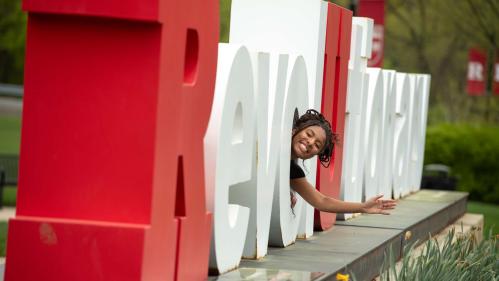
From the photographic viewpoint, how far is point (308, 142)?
27.0 feet

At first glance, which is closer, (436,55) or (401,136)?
(401,136)

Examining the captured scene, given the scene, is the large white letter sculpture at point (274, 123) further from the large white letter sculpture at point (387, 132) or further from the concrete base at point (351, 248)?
the concrete base at point (351, 248)

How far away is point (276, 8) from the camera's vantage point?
9.09 metres

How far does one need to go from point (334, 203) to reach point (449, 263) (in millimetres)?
963

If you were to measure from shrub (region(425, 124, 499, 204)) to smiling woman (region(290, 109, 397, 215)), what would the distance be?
17154 mm

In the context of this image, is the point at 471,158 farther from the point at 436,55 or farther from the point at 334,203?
the point at 334,203

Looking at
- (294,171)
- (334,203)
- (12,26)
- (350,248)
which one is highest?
(12,26)

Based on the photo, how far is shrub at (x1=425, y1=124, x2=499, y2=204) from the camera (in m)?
25.3

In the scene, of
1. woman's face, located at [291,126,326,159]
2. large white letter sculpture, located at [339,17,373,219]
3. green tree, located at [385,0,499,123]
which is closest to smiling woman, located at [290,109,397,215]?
woman's face, located at [291,126,326,159]

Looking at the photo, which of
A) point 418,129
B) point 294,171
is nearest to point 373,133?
point 418,129

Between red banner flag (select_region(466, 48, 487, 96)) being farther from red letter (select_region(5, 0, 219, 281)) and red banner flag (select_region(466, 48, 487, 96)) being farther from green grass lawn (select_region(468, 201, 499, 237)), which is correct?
red letter (select_region(5, 0, 219, 281))

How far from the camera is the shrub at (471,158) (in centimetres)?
2533

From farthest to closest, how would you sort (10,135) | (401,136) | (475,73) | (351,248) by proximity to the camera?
1. (10,135)
2. (475,73)
3. (401,136)
4. (351,248)

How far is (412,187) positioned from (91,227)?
31.7 ft
